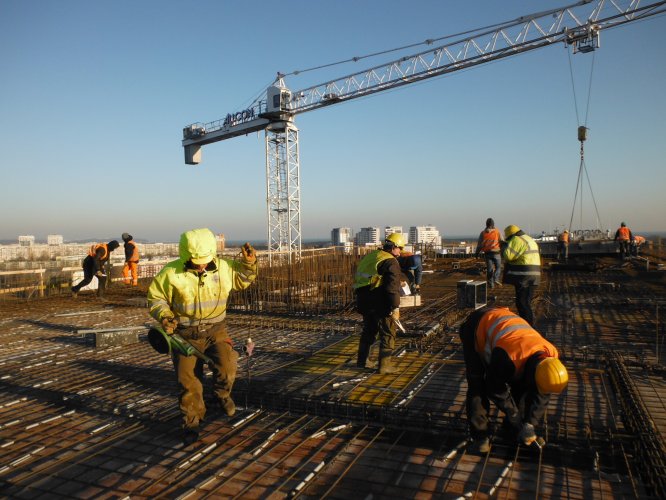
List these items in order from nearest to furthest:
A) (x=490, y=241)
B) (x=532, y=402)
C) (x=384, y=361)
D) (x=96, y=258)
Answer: (x=532, y=402) < (x=384, y=361) < (x=490, y=241) < (x=96, y=258)

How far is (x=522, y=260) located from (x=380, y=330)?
7.54 ft

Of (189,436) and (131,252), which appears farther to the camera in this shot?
(131,252)

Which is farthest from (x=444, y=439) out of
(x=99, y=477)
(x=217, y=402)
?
(x=99, y=477)

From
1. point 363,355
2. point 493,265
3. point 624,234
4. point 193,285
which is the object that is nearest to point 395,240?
point 363,355

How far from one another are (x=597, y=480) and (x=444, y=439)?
3.12ft

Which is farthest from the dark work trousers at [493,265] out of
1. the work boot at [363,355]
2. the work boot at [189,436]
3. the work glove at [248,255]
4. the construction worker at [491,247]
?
the work boot at [189,436]

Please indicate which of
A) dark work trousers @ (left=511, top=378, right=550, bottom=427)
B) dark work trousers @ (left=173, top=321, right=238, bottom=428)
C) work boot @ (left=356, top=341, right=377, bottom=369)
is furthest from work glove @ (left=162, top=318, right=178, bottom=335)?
dark work trousers @ (left=511, top=378, right=550, bottom=427)

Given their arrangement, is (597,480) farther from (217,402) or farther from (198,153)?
(198,153)

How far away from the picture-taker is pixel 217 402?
393 centimetres

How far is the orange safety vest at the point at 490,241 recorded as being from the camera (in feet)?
31.7

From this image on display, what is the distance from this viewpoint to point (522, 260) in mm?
5805

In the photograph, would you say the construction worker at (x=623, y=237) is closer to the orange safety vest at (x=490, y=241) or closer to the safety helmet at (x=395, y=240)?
the orange safety vest at (x=490, y=241)

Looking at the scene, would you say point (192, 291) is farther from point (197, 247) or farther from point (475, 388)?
point (475, 388)

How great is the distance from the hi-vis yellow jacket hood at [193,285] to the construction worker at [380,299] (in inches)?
61.0
